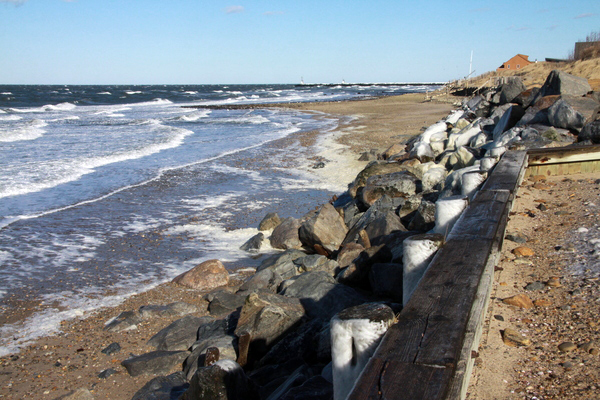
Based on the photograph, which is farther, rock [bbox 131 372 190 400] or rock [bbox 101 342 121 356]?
rock [bbox 101 342 121 356]

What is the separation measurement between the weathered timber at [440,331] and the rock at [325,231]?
169 inches

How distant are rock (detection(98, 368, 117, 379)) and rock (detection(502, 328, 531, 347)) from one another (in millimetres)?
3678

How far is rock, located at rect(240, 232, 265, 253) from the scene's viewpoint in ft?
26.3

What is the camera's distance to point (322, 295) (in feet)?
16.3

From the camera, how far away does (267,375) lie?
3.94 m

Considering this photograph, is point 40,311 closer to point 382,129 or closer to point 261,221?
point 261,221

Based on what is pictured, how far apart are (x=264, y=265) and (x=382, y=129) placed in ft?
57.9

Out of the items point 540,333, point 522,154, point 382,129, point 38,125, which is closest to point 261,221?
point 522,154

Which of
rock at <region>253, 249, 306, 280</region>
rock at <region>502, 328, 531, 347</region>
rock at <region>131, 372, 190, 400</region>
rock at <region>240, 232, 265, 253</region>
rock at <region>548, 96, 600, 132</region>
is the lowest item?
rock at <region>131, 372, 190, 400</region>

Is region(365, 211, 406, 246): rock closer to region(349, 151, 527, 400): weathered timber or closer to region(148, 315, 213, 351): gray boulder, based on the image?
region(148, 315, 213, 351): gray boulder

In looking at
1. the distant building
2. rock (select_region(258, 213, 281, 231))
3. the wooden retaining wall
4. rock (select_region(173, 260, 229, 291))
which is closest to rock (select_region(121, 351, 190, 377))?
rock (select_region(173, 260, 229, 291))

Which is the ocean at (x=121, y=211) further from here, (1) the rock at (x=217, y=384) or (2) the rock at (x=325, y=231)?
(1) the rock at (x=217, y=384)

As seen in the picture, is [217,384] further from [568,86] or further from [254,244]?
[568,86]

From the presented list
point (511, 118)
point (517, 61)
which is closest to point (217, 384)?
point (511, 118)
